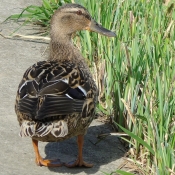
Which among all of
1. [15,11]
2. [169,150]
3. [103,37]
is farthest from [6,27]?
[169,150]

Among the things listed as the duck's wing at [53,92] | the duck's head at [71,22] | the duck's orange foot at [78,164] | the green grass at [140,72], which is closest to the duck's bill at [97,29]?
the duck's head at [71,22]

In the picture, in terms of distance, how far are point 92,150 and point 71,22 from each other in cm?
115

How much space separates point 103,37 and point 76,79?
131 cm

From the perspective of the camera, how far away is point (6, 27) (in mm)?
7367

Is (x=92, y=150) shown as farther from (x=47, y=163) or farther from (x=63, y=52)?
(x=63, y=52)

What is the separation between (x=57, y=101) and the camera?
458 cm

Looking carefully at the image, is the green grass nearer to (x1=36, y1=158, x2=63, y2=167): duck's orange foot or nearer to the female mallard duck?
the female mallard duck

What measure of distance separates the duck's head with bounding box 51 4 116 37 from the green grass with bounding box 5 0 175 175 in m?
0.23

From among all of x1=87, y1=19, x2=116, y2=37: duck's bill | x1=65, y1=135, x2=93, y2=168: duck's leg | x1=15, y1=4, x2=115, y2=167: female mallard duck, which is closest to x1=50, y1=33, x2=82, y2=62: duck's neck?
x1=15, y1=4, x2=115, y2=167: female mallard duck

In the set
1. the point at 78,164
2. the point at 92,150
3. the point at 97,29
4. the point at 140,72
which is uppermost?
the point at 97,29

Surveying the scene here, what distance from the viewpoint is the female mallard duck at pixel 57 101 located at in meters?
4.57

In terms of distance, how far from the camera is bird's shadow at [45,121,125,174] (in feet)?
16.8

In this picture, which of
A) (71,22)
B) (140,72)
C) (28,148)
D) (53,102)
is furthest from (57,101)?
(71,22)

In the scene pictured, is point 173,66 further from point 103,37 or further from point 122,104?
point 103,37
